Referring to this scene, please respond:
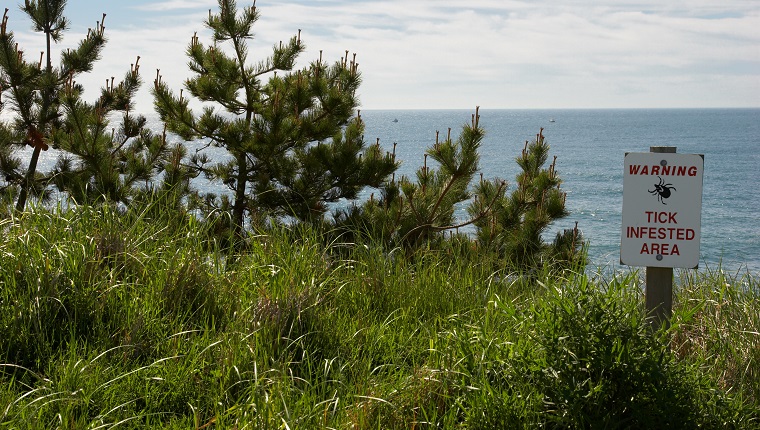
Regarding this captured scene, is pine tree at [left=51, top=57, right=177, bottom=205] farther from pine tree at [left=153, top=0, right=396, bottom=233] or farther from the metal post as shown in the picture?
the metal post

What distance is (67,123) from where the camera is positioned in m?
8.87

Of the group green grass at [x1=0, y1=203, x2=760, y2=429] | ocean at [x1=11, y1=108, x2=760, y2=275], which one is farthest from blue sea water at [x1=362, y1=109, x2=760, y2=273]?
green grass at [x1=0, y1=203, x2=760, y2=429]

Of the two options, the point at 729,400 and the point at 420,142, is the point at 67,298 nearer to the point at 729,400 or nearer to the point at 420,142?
the point at 729,400

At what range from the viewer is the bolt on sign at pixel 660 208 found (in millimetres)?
3332

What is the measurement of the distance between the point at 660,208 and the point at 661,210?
0.03ft

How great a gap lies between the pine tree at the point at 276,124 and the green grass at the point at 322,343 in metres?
3.69

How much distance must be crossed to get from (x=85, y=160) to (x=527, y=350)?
6236mm

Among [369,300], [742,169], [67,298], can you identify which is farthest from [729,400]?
[742,169]

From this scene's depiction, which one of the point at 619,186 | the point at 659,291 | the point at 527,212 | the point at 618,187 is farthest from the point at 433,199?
the point at 619,186

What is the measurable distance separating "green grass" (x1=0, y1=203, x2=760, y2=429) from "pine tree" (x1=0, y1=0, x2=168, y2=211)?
3565mm

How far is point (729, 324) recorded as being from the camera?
3699 mm

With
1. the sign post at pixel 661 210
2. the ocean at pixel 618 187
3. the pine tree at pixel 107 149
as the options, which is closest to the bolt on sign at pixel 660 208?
the sign post at pixel 661 210

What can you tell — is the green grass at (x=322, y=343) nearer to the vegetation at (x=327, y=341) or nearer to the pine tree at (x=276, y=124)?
the vegetation at (x=327, y=341)

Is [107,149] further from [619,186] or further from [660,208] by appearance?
[619,186]
